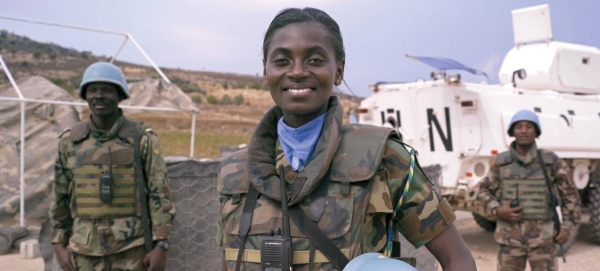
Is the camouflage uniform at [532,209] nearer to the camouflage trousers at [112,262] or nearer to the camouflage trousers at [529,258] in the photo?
the camouflage trousers at [529,258]

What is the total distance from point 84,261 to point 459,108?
5.11 metres

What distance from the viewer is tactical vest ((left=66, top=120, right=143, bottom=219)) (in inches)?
134

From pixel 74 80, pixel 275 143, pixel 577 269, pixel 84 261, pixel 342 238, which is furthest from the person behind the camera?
pixel 74 80

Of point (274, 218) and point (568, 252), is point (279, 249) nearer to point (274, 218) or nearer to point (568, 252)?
point (274, 218)

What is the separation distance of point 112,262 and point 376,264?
101 inches

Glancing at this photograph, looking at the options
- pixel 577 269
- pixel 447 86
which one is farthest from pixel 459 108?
pixel 577 269

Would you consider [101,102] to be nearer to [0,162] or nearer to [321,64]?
[321,64]

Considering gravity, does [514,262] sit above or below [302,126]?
below

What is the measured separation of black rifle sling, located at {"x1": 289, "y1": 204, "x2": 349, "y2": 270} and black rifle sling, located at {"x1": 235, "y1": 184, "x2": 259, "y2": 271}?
0.44ft

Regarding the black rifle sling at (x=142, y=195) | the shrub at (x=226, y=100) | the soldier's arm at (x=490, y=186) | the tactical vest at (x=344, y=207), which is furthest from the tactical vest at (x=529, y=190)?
the shrub at (x=226, y=100)

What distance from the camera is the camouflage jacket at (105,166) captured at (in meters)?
3.40

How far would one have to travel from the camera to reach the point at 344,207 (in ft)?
4.91

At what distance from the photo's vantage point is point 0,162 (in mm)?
7812

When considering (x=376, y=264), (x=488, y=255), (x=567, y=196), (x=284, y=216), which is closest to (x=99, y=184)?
(x=284, y=216)
